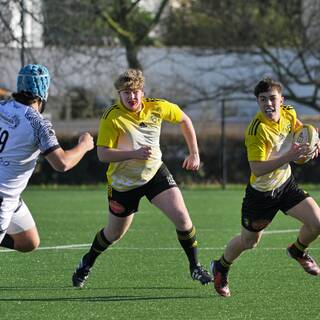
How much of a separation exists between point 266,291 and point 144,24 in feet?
79.4

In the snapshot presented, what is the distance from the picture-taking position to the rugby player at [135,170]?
27.9 feet

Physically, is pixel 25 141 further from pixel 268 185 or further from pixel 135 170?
pixel 268 185

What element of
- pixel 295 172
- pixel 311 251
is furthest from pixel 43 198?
pixel 311 251

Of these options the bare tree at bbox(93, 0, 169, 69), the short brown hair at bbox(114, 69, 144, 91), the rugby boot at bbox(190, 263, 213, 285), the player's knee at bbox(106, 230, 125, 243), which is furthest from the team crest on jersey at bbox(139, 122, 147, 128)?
the bare tree at bbox(93, 0, 169, 69)

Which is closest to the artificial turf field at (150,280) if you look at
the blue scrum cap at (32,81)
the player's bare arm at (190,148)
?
the player's bare arm at (190,148)

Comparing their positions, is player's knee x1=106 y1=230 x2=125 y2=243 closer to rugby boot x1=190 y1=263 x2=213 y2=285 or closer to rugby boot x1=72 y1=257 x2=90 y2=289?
rugby boot x1=72 y1=257 x2=90 y2=289

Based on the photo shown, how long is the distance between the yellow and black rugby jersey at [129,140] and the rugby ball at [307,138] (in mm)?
1250

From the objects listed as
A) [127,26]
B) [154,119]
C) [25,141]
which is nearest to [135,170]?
[154,119]

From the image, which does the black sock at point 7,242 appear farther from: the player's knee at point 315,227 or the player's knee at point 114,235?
the player's knee at point 315,227

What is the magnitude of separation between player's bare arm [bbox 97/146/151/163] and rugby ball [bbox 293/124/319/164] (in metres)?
1.22

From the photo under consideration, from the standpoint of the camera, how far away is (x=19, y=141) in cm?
696

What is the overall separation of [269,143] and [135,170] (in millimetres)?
1205

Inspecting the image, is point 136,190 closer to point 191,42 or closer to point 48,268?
point 48,268

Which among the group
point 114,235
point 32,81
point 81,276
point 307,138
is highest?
point 32,81
